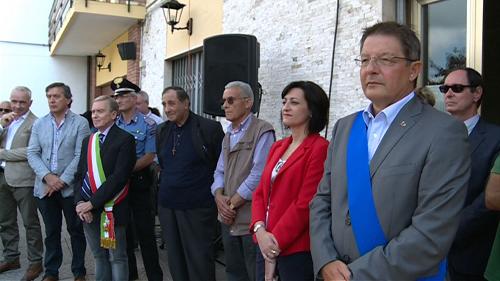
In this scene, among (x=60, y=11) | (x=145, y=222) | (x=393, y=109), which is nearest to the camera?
(x=393, y=109)

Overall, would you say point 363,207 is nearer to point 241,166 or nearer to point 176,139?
point 241,166

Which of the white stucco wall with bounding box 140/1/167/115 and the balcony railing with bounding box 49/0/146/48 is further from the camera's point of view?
the balcony railing with bounding box 49/0/146/48

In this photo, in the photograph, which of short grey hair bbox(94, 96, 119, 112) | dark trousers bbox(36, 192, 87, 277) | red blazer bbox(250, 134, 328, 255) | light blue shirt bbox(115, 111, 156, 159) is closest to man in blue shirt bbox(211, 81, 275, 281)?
red blazer bbox(250, 134, 328, 255)

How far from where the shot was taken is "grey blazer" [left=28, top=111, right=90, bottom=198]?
4.48m

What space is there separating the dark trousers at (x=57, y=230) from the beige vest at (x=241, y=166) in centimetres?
185

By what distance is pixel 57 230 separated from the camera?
4672 millimetres

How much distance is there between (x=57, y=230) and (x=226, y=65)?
8.63 ft

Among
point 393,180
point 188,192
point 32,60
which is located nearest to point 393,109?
point 393,180

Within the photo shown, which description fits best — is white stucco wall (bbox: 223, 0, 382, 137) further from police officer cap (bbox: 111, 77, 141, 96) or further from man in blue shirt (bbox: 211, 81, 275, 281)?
police officer cap (bbox: 111, 77, 141, 96)

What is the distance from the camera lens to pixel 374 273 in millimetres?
1811

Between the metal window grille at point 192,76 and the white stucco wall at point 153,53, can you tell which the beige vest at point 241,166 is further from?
the white stucco wall at point 153,53

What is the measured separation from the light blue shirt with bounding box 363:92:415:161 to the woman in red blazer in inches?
27.1

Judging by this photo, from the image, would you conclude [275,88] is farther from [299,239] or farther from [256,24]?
[299,239]

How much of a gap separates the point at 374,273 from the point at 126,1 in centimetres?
993
